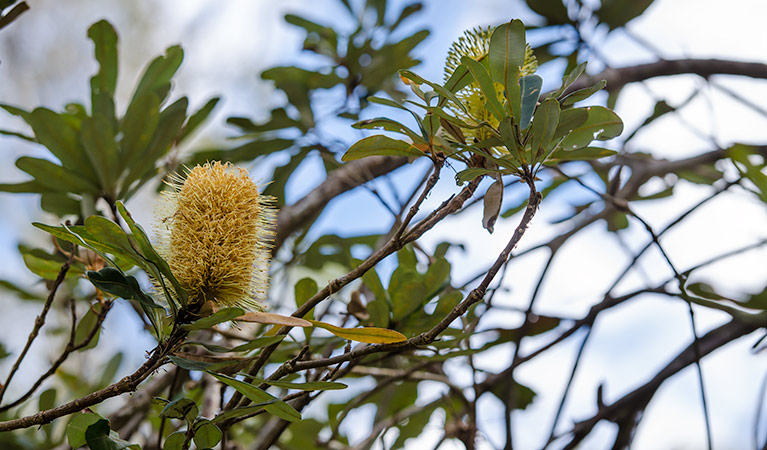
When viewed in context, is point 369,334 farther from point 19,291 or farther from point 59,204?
point 19,291

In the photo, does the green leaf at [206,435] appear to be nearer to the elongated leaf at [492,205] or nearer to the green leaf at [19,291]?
the elongated leaf at [492,205]

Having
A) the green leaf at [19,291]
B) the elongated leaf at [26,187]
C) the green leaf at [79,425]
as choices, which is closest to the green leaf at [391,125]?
the green leaf at [79,425]

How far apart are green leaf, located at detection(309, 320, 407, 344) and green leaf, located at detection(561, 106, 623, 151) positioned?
0.80ft

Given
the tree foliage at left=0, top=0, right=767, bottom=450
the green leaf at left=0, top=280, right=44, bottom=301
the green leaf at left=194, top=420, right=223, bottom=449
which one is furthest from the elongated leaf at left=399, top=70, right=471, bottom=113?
the green leaf at left=0, top=280, right=44, bottom=301

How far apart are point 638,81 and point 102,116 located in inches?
34.7

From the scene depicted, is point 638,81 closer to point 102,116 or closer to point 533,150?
point 533,150

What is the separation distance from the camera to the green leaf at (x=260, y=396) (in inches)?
17.9

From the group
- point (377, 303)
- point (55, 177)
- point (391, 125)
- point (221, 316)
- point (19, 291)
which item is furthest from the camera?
point (19, 291)

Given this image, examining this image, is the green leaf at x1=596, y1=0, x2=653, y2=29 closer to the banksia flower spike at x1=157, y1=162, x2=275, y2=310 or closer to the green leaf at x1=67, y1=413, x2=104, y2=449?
the banksia flower spike at x1=157, y1=162, x2=275, y2=310

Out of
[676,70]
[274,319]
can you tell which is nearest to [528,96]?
[274,319]

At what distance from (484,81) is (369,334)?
22 cm

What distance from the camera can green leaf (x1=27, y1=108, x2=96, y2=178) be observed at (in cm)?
77

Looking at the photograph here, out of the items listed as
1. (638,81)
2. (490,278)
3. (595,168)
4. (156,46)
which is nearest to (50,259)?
(490,278)

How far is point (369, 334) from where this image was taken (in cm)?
47
